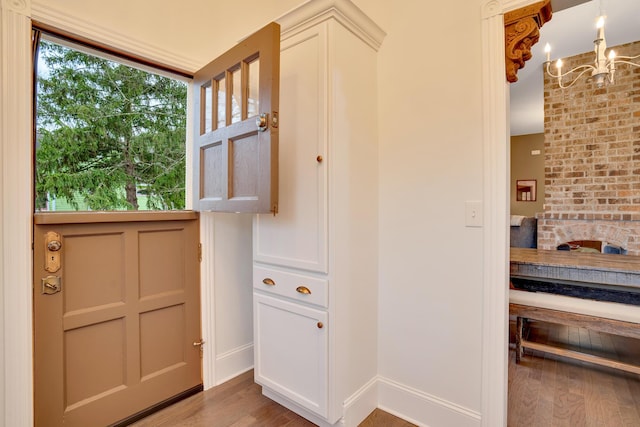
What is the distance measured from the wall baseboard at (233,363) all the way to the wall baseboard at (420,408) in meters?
1.00

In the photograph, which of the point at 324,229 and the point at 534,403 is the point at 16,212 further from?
the point at 534,403

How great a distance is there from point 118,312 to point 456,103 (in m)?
2.13

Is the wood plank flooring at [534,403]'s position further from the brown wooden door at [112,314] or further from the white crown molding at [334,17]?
the white crown molding at [334,17]

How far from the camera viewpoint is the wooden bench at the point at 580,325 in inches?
80.8

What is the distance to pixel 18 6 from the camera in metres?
1.35

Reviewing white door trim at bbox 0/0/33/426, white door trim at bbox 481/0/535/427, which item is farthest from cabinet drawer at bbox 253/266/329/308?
white door trim at bbox 0/0/33/426

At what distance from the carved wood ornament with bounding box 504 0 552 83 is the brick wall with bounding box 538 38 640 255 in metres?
3.85

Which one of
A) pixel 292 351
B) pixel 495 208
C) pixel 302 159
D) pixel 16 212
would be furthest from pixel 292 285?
pixel 16 212

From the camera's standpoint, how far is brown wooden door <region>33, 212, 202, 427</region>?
1503 millimetres

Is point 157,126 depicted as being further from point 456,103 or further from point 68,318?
point 456,103

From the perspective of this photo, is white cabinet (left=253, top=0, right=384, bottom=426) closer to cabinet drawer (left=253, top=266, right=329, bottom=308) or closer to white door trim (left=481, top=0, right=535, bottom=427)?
cabinet drawer (left=253, top=266, right=329, bottom=308)

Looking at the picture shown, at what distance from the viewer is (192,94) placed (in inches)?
81.9

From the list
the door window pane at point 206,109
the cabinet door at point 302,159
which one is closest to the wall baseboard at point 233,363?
the cabinet door at point 302,159

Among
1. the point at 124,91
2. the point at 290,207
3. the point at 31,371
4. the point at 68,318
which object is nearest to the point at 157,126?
the point at 124,91
